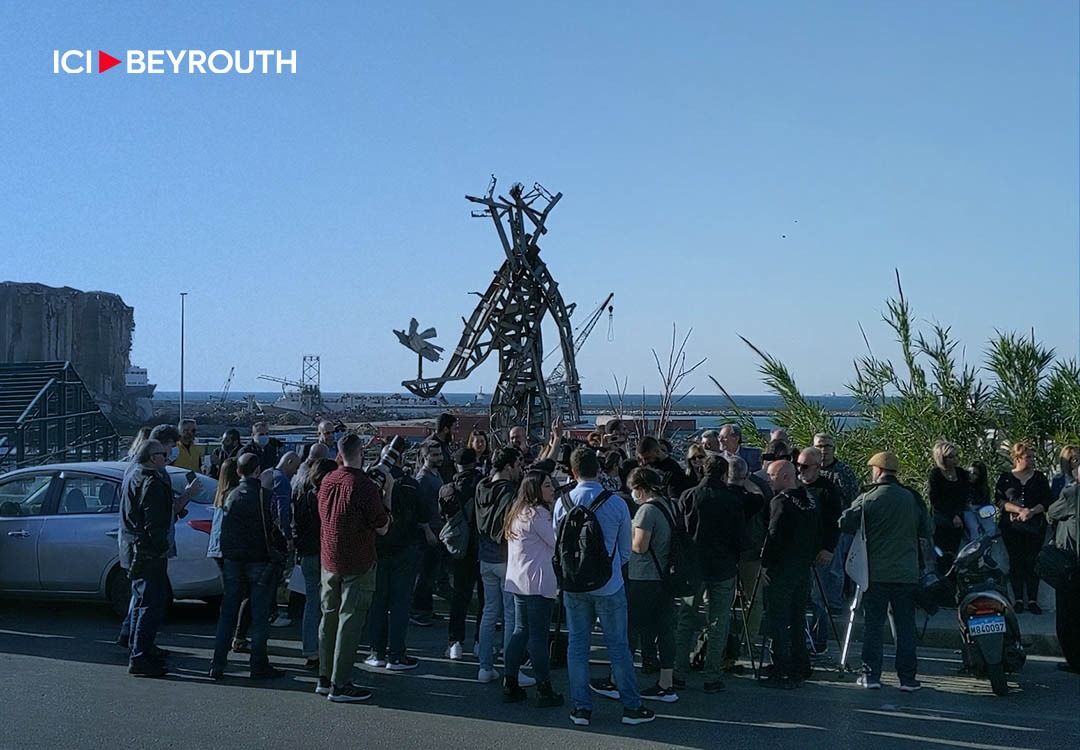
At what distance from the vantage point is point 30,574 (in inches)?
409

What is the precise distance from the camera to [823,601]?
30.8 feet

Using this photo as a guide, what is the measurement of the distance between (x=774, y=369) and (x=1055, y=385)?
3.31 m

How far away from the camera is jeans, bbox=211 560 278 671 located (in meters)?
8.32

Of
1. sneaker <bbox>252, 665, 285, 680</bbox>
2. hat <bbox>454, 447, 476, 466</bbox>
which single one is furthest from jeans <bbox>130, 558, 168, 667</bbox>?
hat <bbox>454, 447, 476, 466</bbox>

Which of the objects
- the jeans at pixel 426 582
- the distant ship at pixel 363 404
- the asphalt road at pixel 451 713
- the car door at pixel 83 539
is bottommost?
the asphalt road at pixel 451 713

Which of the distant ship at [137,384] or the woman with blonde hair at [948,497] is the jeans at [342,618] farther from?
the distant ship at [137,384]

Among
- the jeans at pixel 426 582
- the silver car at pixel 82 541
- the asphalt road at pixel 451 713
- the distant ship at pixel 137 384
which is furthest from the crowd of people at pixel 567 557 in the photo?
the distant ship at pixel 137 384

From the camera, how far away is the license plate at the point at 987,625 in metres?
8.16

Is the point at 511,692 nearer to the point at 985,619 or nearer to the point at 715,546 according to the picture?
the point at 715,546

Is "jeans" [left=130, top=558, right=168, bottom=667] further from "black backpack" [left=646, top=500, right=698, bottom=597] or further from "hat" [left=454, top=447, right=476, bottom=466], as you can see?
"black backpack" [left=646, top=500, right=698, bottom=597]

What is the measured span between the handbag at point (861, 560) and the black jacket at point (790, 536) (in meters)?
0.33

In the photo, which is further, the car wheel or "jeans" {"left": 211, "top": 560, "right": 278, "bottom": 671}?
the car wheel

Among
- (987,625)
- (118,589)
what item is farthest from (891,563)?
(118,589)

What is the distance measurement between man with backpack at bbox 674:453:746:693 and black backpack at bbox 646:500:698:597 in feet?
0.17
